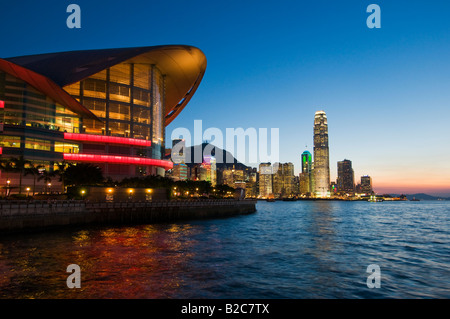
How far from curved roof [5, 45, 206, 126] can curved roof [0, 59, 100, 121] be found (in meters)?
2.74

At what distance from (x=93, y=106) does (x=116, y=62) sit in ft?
48.7

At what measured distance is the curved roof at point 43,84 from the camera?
7275 cm

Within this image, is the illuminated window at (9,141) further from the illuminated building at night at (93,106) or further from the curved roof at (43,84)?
the curved roof at (43,84)

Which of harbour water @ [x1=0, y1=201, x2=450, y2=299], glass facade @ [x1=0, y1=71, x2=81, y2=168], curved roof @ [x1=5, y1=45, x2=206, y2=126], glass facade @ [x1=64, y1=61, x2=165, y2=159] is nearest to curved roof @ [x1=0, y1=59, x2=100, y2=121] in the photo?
glass facade @ [x1=0, y1=71, x2=81, y2=168]

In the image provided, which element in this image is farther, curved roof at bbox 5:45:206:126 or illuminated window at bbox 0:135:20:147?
curved roof at bbox 5:45:206:126

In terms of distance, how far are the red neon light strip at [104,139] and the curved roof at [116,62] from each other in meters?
12.8

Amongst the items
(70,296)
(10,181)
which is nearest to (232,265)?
(70,296)

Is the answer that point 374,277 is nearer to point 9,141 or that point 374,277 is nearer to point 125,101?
point 9,141

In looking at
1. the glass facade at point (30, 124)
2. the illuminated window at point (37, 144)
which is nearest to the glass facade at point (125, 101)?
the glass facade at point (30, 124)

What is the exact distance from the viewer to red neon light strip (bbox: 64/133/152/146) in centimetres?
8332

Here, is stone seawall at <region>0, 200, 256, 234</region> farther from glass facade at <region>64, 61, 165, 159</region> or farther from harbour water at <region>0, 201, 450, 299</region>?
glass facade at <region>64, 61, 165, 159</region>

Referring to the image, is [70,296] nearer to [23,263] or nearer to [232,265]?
[23,263]

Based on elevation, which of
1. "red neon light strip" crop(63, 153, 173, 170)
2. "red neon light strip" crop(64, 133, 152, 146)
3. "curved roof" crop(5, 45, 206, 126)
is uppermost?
"curved roof" crop(5, 45, 206, 126)

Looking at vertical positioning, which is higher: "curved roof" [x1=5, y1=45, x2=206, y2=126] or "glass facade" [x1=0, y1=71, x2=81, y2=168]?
"curved roof" [x1=5, y1=45, x2=206, y2=126]
